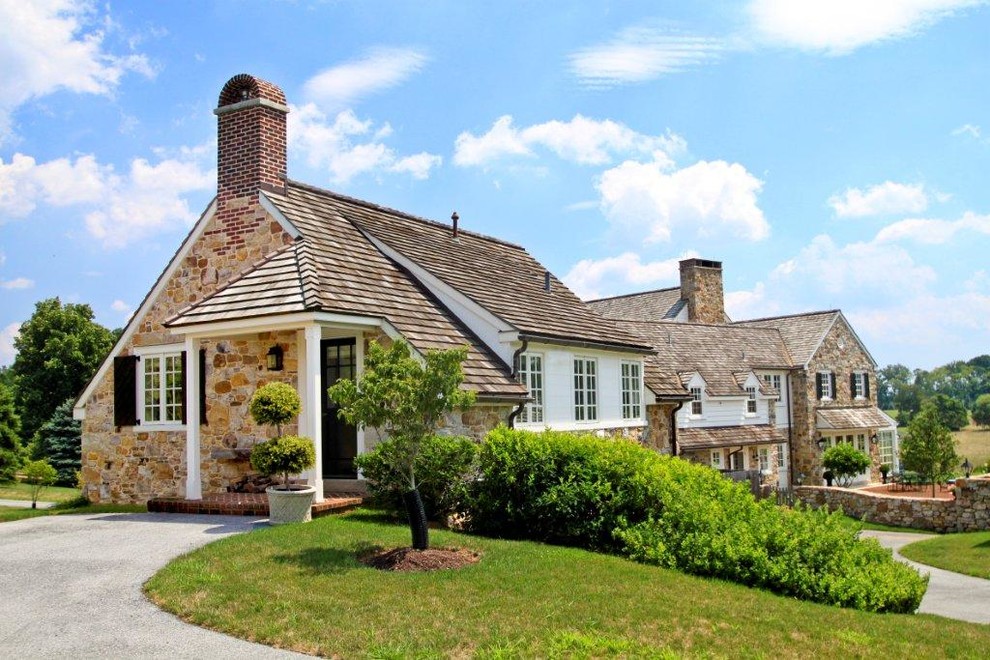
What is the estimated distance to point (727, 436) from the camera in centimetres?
3144

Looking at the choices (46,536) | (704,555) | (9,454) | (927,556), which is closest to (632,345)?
(927,556)

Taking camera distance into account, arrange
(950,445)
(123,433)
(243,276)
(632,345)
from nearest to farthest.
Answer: (243,276) → (123,433) → (632,345) → (950,445)

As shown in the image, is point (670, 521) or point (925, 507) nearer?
point (670, 521)

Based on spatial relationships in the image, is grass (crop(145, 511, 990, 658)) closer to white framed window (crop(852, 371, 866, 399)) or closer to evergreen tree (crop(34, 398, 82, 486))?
evergreen tree (crop(34, 398, 82, 486))

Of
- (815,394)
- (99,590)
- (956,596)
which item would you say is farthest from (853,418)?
(99,590)

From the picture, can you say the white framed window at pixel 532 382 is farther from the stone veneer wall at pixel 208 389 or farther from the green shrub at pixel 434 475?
the stone veneer wall at pixel 208 389

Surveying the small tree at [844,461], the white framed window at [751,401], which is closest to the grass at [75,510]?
the white framed window at [751,401]

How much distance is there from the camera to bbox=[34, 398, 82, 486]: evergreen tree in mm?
33688

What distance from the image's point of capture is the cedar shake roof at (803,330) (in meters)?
38.1

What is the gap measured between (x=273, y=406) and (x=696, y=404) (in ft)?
70.1

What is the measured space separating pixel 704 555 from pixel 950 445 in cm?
2306

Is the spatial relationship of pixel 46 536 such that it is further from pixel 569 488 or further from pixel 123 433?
pixel 569 488

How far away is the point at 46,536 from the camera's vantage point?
12.1m

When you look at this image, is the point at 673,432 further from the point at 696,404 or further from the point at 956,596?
the point at 956,596
